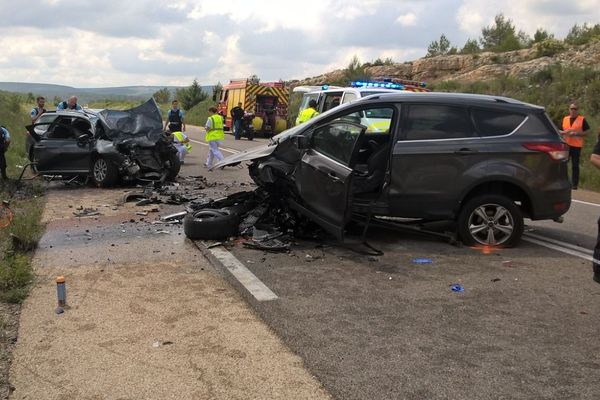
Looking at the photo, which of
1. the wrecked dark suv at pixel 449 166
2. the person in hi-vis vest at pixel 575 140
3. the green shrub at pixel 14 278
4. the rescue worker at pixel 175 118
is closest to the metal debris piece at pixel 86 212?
the green shrub at pixel 14 278

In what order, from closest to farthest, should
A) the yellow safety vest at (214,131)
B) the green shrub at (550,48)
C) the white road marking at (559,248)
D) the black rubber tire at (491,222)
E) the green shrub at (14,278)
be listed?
the green shrub at (14,278) < the white road marking at (559,248) < the black rubber tire at (491,222) < the yellow safety vest at (214,131) < the green shrub at (550,48)

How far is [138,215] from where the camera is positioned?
29.1ft

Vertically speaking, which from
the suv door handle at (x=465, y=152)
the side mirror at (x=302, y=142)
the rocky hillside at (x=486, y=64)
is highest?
the rocky hillside at (x=486, y=64)

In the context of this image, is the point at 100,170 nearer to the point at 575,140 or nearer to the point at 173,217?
the point at 173,217

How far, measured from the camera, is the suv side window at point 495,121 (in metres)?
6.80

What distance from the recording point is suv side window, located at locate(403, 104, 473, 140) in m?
6.82

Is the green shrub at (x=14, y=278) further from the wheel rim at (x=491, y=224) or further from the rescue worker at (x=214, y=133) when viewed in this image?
the rescue worker at (x=214, y=133)

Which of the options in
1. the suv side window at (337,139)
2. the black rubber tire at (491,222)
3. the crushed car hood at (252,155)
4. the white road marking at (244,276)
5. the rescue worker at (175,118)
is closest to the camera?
the white road marking at (244,276)

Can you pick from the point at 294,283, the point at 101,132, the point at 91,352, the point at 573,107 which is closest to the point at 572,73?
the point at 573,107

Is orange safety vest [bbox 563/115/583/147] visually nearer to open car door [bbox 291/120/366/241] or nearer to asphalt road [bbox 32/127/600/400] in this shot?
asphalt road [bbox 32/127/600/400]

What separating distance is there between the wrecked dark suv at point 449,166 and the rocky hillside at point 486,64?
2085cm

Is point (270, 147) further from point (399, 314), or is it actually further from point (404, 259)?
point (399, 314)

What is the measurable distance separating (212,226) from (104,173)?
5.47 m

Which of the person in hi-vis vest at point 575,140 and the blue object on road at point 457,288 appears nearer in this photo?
the blue object on road at point 457,288
